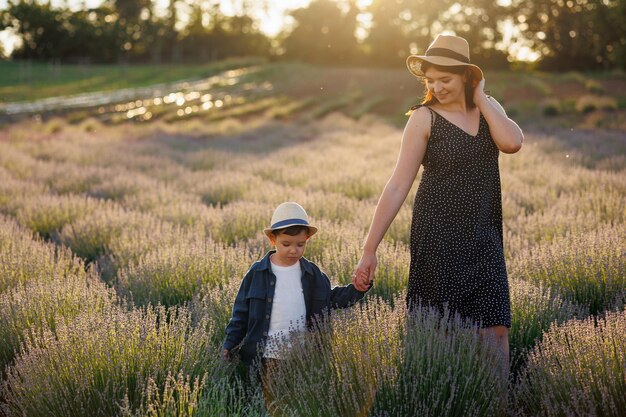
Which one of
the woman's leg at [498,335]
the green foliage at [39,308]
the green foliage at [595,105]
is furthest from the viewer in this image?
the green foliage at [595,105]

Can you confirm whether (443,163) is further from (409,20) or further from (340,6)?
(340,6)

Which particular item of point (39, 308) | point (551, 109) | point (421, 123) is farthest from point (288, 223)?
point (551, 109)

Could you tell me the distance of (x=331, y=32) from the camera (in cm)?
5412

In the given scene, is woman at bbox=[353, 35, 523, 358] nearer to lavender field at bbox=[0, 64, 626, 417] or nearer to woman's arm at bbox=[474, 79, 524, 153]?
woman's arm at bbox=[474, 79, 524, 153]

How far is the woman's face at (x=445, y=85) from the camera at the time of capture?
3115 millimetres

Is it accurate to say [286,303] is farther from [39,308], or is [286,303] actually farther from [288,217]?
[39,308]

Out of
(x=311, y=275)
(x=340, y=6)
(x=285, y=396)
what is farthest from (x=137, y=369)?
(x=340, y=6)

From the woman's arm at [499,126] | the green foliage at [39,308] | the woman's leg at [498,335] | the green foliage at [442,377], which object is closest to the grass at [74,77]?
the green foliage at [39,308]

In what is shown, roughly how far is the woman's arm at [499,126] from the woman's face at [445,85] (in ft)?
0.31

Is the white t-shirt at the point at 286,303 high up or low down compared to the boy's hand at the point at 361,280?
down

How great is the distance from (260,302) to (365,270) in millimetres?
517

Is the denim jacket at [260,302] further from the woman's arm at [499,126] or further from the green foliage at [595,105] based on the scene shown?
the green foliage at [595,105]

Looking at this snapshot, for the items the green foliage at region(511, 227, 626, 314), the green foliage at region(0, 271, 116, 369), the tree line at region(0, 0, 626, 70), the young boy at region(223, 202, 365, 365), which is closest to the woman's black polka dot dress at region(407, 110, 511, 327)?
the young boy at region(223, 202, 365, 365)

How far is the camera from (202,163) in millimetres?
12742
